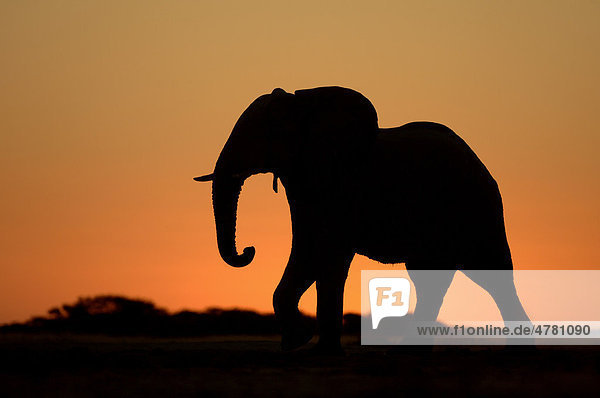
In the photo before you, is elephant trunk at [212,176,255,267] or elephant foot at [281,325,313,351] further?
elephant trunk at [212,176,255,267]

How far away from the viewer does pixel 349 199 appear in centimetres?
1870

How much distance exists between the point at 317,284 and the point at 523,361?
3.46 metres

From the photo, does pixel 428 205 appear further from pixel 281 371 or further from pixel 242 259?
pixel 281 371

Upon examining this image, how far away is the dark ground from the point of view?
12.5m

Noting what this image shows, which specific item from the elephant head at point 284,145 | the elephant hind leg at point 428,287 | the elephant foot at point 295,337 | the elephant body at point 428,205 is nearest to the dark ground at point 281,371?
the elephant foot at point 295,337

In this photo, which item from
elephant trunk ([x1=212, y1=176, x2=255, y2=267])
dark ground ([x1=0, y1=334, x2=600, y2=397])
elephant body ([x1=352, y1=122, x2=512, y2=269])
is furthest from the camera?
elephant body ([x1=352, y1=122, x2=512, y2=269])

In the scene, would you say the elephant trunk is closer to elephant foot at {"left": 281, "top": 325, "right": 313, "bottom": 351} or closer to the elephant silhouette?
the elephant silhouette

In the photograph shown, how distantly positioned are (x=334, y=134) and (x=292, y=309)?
3002 millimetres

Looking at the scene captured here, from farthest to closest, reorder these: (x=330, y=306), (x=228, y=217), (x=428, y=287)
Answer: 1. (x=428, y=287)
2. (x=228, y=217)
3. (x=330, y=306)

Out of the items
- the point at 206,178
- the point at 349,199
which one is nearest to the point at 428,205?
the point at 349,199

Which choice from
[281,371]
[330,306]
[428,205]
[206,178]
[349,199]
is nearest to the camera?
[281,371]

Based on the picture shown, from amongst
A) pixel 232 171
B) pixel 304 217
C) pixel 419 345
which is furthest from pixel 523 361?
pixel 232 171

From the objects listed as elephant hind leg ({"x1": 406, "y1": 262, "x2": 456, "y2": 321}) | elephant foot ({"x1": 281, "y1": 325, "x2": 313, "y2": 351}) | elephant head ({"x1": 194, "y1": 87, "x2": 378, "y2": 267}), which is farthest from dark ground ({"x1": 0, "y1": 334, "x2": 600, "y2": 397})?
elephant head ({"x1": 194, "y1": 87, "x2": 378, "y2": 267})

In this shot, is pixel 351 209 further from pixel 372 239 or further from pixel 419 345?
pixel 419 345
